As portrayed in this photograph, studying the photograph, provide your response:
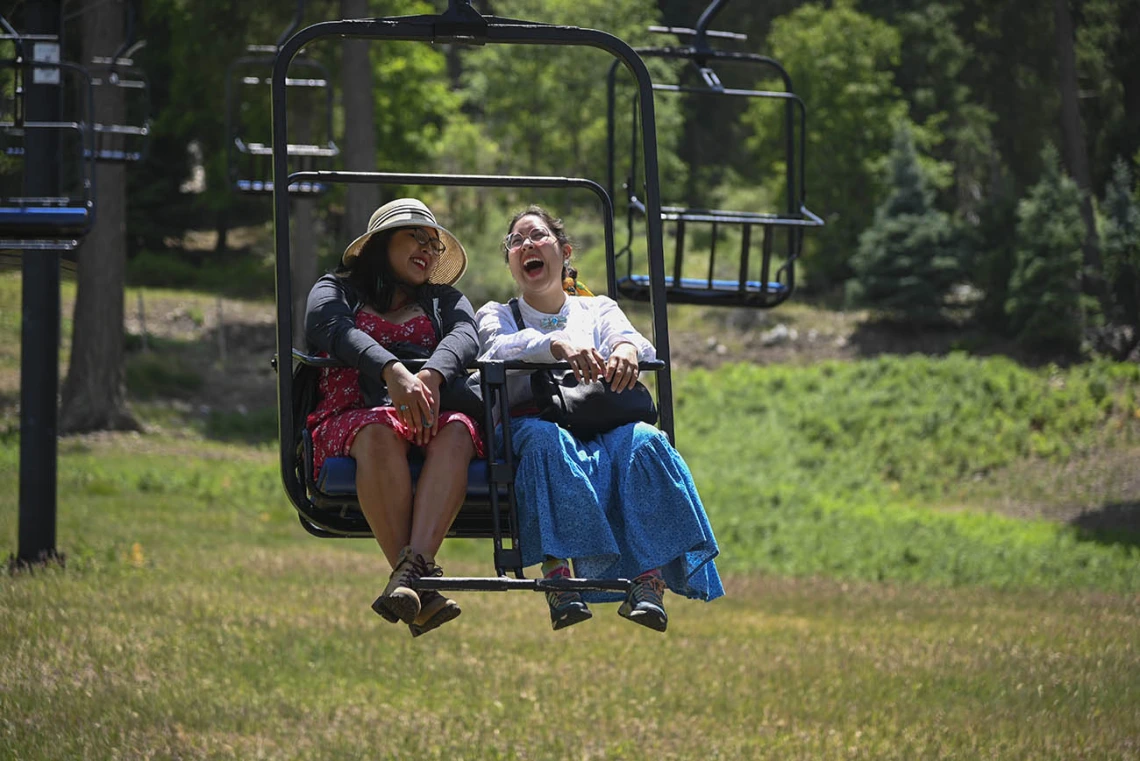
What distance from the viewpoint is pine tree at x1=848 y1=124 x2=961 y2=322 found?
111 feet

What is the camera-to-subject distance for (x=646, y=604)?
459cm

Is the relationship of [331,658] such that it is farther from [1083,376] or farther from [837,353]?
[837,353]

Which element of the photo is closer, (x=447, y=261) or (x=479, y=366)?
(x=479, y=366)

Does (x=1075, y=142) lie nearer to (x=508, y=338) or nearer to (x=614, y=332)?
(x=614, y=332)

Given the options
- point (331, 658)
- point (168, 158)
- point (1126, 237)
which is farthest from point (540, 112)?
point (331, 658)

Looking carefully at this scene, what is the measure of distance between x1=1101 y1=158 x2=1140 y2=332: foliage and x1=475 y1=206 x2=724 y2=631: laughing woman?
25.8m

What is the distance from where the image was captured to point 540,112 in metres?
44.3

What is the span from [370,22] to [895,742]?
530 centimetres

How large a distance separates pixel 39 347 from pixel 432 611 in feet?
24.9

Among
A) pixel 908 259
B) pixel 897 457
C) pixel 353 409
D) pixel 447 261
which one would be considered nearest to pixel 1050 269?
pixel 908 259

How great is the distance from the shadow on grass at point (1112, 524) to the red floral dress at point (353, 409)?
14584 mm

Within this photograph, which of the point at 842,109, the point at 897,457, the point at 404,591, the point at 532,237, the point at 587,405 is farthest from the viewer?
the point at 842,109

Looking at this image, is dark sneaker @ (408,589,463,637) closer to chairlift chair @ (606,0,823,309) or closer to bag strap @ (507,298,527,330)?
bag strap @ (507,298,527,330)

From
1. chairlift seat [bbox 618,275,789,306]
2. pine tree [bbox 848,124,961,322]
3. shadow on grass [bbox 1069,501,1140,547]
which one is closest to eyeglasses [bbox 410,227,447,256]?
Answer: chairlift seat [bbox 618,275,789,306]
